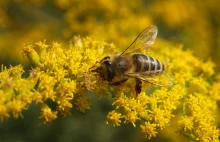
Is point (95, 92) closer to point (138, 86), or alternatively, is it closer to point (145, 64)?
point (138, 86)

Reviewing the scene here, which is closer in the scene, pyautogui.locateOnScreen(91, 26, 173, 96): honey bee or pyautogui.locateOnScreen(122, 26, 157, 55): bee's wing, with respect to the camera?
pyautogui.locateOnScreen(91, 26, 173, 96): honey bee

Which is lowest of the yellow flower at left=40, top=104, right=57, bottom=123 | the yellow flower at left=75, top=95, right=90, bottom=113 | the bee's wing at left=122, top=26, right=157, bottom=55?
the yellow flower at left=40, top=104, right=57, bottom=123

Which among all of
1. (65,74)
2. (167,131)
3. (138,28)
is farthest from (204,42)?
(65,74)

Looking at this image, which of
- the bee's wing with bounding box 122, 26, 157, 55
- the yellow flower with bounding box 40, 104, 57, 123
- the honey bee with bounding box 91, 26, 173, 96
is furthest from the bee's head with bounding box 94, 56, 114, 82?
the yellow flower with bounding box 40, 104, 57, 123

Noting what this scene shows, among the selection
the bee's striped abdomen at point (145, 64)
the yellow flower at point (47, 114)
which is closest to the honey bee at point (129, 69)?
the bee's striped abdomen at point (145, 64)

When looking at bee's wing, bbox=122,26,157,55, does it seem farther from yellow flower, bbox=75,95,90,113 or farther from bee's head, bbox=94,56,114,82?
yellow flower, bbox=75,95,90,113

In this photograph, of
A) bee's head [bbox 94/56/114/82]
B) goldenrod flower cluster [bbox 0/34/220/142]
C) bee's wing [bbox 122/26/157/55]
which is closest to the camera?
goldenrod flower cluster [bbox 0/34/220/142]

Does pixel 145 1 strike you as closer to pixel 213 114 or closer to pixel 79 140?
pixel 79 140

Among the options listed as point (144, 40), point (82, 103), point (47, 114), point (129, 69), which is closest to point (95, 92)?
point (82, 103)
